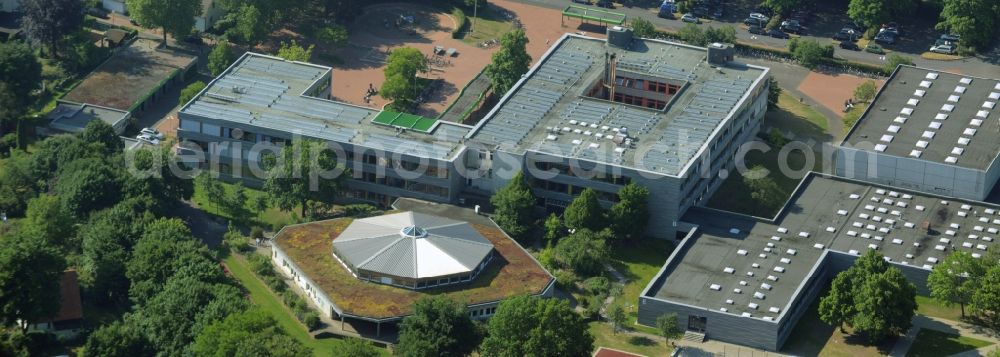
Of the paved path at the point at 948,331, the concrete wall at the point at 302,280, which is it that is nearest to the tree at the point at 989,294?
the paved path at the point at 948,331

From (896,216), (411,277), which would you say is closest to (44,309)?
(411,277)

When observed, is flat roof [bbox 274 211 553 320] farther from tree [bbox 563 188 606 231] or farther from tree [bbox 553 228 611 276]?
tree [bbox 563 188 606 231]

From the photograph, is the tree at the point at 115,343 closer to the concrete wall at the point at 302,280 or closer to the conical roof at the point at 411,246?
the concrete wall at the point at 302,280

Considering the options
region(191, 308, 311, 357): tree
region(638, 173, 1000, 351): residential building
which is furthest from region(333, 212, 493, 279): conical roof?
region(638, 173, 1000, 351): residential building

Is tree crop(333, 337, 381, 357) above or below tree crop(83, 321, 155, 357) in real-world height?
above

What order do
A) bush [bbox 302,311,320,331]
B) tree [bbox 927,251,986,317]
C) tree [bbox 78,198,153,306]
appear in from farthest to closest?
1. tree [bbox 78,198,153,306]
2. bush [bbox 302,311,320,331]
3. tree [bbox 927,251,986,317]

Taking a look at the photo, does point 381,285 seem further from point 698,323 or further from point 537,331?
point 698,323

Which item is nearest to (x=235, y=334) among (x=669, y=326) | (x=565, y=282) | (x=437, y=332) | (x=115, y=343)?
(x=115, y=343)
